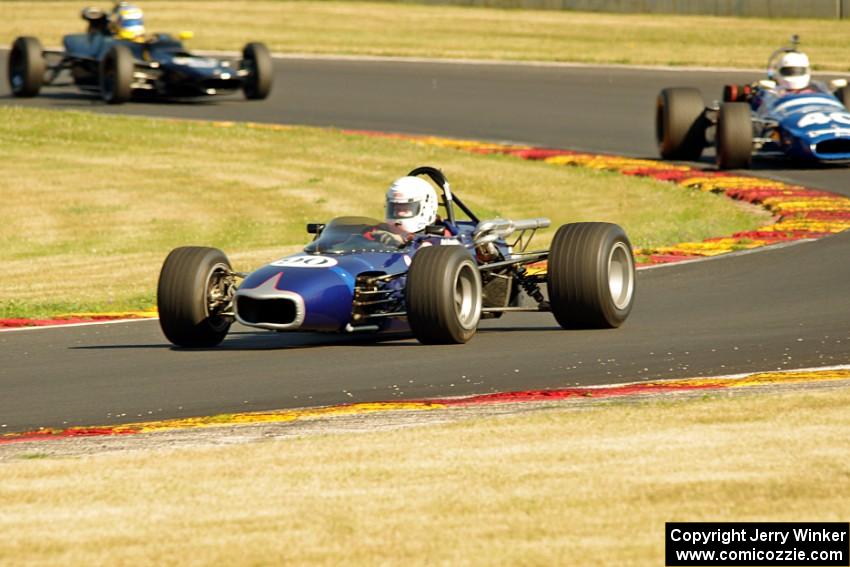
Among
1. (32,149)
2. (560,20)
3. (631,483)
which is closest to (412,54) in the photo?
(560,20)

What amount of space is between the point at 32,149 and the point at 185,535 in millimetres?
22865

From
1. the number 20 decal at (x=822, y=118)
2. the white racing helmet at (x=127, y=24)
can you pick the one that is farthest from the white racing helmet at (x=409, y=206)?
the white racing helmet at (x=127, y=24)

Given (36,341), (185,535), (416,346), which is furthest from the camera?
(36,341)

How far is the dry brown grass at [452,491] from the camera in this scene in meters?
6.37

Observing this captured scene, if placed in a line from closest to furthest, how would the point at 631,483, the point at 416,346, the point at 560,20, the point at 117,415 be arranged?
the point at 631,483 → the point at 117,415 → the point at 416,346 → the point at 560,20

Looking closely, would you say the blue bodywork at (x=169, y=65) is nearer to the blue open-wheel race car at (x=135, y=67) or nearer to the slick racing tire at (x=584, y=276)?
the blue open-wheel race car at (x=135, y=67)

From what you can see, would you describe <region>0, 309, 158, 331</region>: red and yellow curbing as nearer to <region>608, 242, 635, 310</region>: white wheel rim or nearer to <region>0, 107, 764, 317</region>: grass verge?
<region>0, 107, 764, 317</region>: grass verge

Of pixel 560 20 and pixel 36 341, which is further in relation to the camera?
pixel 560 20

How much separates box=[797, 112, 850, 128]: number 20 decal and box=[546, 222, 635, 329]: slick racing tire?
10833 mm

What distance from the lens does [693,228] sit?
1970cm

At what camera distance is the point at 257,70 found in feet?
107

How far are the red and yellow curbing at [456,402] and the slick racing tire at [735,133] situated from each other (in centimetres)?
1281

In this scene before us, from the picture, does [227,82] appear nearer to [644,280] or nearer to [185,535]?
[644,280]

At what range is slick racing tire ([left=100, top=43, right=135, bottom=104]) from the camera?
103 feet
